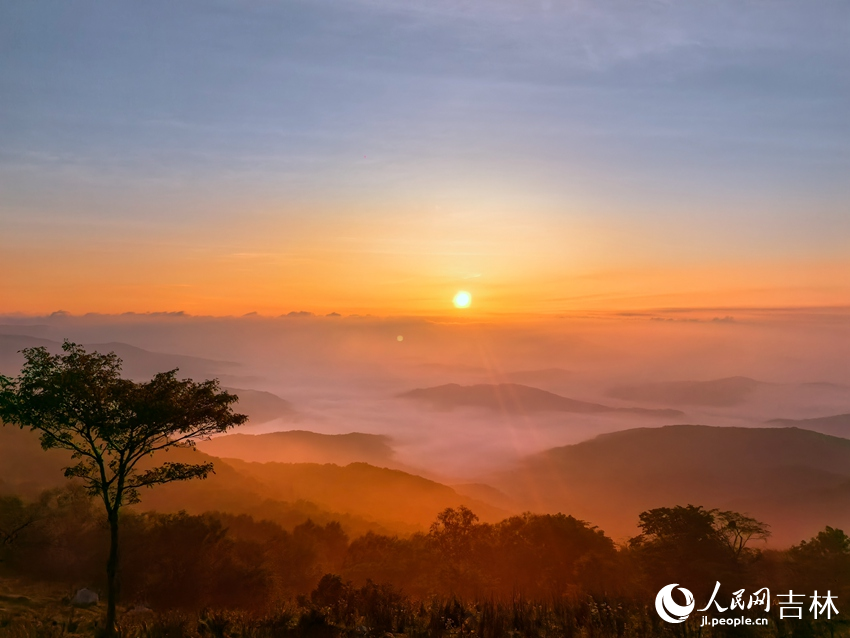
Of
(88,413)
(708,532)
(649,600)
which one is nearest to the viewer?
(649,600)

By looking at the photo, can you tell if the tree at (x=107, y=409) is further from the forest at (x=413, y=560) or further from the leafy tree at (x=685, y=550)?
the leafy tree at (x=685, y=550)

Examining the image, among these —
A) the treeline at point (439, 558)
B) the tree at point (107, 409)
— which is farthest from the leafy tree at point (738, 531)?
the tree at point (107, 409)

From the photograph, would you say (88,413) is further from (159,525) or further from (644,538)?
(644,538)

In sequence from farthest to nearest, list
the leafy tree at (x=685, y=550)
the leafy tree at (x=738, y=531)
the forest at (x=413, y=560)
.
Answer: the leafy tree at (x=738, y=531) < the leafy tree at (x=685, y=550) < the forest at (x=413, y=560)

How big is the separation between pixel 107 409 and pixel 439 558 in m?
70.9

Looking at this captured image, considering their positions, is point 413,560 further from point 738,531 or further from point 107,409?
point 107,409

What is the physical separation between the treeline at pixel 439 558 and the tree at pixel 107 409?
122ft

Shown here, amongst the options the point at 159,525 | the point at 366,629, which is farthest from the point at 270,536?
the point at 366,629

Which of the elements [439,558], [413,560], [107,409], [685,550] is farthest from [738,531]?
[107,409]

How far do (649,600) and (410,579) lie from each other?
6568cm

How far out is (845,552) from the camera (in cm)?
6462

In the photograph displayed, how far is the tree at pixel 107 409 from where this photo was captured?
25969mm

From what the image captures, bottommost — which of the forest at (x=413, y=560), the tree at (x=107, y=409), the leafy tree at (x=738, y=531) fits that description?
the forest at (x=413, y=560)

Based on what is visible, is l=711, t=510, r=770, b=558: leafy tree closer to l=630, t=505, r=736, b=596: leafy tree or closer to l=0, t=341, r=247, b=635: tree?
l=630, t=505, r=736, b=596: leafy tree
